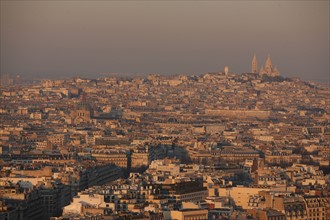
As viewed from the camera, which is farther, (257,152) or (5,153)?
(257,152)

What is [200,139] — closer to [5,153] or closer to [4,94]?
[5,153]

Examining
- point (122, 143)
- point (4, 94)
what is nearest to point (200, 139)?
point (122, 143)

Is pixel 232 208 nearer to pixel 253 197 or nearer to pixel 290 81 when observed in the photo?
pixel 253 197

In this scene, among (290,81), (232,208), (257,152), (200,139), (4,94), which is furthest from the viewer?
(290,81)

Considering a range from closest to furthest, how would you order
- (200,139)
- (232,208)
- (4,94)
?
(232,208), (200,139), (4,94)

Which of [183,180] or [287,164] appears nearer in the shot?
[183,180]

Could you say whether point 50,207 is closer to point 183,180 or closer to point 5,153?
point 183,180

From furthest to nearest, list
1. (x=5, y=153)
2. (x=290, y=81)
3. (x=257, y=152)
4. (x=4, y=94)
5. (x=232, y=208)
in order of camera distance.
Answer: (x=290, y=81), (x=4, y=94), (x=257, y=152), (x=5, y=153), (x=232, y=208)

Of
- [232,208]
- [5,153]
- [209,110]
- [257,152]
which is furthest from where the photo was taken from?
[209,110]

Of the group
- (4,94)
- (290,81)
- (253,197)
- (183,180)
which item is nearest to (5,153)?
(183,180)
